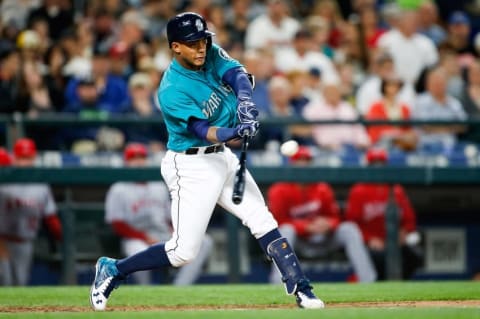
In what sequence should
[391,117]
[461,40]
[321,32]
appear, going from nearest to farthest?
[391,117] < [321,32] < [461,40]

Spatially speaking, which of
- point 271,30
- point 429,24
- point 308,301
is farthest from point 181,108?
point 429,24

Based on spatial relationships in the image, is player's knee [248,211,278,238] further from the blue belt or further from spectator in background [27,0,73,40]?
spectator in background [27,0,73,40]

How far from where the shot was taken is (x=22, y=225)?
435 inches

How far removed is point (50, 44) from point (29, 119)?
206 centimetres

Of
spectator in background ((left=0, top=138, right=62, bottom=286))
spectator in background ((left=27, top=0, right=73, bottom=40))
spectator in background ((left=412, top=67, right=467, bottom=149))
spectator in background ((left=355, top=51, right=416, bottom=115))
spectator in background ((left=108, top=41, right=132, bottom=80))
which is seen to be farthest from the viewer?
spectator in background ((left=27, top=0, right=73, bottom=40))

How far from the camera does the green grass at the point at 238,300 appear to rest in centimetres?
639

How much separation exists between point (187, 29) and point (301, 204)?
4414mm

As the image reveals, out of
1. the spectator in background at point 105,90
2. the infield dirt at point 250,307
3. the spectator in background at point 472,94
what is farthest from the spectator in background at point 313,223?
the infield dirt at point 250,307

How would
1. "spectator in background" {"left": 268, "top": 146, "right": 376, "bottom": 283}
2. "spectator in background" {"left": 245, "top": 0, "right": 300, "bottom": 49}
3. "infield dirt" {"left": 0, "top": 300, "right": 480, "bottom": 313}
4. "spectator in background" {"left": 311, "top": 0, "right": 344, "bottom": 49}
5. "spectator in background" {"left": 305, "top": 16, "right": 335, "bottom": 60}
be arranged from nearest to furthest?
"infield dirt" {"left": 0, "top": 300, "right": 480, "bottom": 313}, "spectator in background" {"left": 268, "top": 146, "right": 376, "bottom": 283}, "spectator in background" {"left": 245, "top": 0, "right": 300, "bottom": 49}, "spectator in background" {"left": 305, "top": 16, "right": 335, "bottom": 60}, "spectator in background" {"left": 311, "top": 0, "right": 344, "bottom": 49}

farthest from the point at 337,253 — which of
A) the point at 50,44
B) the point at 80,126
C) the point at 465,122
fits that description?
the point at 50,44

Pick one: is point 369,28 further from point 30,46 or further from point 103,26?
point 30,46

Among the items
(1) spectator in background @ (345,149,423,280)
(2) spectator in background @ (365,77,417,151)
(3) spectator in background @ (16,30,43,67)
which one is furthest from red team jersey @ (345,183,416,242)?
(3) spectator in background @ (16,30,43,67)

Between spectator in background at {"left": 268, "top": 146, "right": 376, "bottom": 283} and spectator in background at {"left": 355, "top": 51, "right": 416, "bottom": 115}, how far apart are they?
163 centimetres

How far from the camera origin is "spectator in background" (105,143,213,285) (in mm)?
10828
